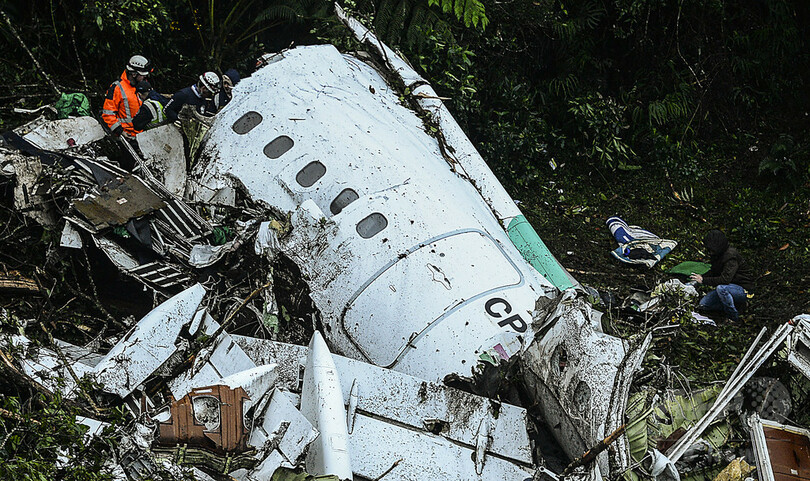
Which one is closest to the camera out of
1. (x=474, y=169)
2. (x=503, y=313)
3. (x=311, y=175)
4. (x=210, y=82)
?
(x=503, y=313)

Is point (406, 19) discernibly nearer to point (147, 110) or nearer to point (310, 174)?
point (147, 110)

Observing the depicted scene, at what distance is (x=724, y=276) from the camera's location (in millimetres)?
8867

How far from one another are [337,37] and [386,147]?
364cm

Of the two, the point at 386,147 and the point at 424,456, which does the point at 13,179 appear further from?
the point at 424,456

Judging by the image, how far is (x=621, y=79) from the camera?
41.2 ft

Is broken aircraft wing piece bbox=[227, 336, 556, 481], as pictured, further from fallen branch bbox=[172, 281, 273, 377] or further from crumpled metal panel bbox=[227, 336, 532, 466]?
fallen branch bbox=[172, 281, 273, 377]

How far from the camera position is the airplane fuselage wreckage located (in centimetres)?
524

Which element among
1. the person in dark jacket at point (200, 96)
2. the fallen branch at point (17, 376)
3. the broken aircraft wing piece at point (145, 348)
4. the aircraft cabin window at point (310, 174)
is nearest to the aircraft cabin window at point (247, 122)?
the aircraft cabin window at point (310, 174)

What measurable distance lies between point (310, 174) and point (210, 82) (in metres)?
2.81

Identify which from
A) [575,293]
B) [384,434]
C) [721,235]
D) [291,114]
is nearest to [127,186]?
[291,114]

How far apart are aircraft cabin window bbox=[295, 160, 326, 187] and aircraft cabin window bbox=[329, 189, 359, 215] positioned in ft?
1.10

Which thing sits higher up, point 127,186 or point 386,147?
point 386,147

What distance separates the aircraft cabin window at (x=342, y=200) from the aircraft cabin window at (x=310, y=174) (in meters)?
0.33

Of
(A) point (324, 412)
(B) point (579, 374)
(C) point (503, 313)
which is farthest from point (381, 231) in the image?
(B) point (579, 374)
